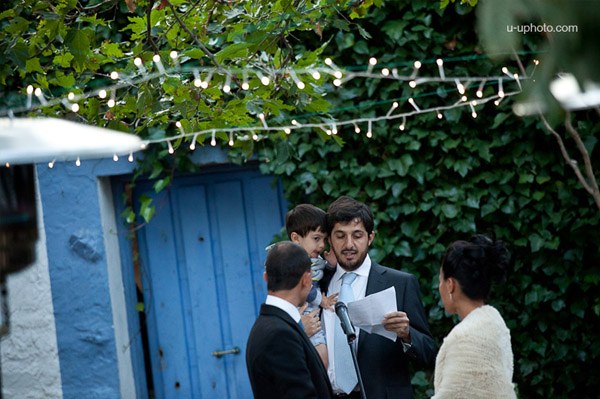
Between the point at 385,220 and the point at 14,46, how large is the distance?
2.93m

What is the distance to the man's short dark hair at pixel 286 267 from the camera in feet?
12.3

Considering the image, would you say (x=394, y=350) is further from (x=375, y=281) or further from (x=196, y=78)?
(x=196, y=78)

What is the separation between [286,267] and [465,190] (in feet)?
9.44

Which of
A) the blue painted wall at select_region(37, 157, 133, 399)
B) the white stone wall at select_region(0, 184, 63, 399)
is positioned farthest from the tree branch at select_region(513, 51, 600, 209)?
the white stone wall at select_region(0, 184, 63, 399)

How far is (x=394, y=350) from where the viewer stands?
4535mm

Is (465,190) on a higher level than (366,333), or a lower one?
higher

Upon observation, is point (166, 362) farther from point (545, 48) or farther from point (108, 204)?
point (545, 48)

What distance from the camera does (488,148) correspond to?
247 inches

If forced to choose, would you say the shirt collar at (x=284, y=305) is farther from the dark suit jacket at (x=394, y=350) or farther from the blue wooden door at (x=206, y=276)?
the blue wooden door at (x=206, y=276)

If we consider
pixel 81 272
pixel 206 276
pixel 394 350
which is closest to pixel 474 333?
pixel 394 350

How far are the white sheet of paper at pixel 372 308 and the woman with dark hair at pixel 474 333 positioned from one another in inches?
23.5

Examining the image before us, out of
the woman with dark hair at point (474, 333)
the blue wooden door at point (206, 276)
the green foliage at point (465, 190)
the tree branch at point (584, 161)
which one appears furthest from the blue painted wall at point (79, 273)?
the woman with dark hair at point (474, 333)

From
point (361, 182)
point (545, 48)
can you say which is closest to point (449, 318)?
point (361, 182)

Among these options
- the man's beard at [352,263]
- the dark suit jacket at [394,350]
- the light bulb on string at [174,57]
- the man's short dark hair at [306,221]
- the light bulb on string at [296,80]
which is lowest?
the dark suit jacket at [394,350]
